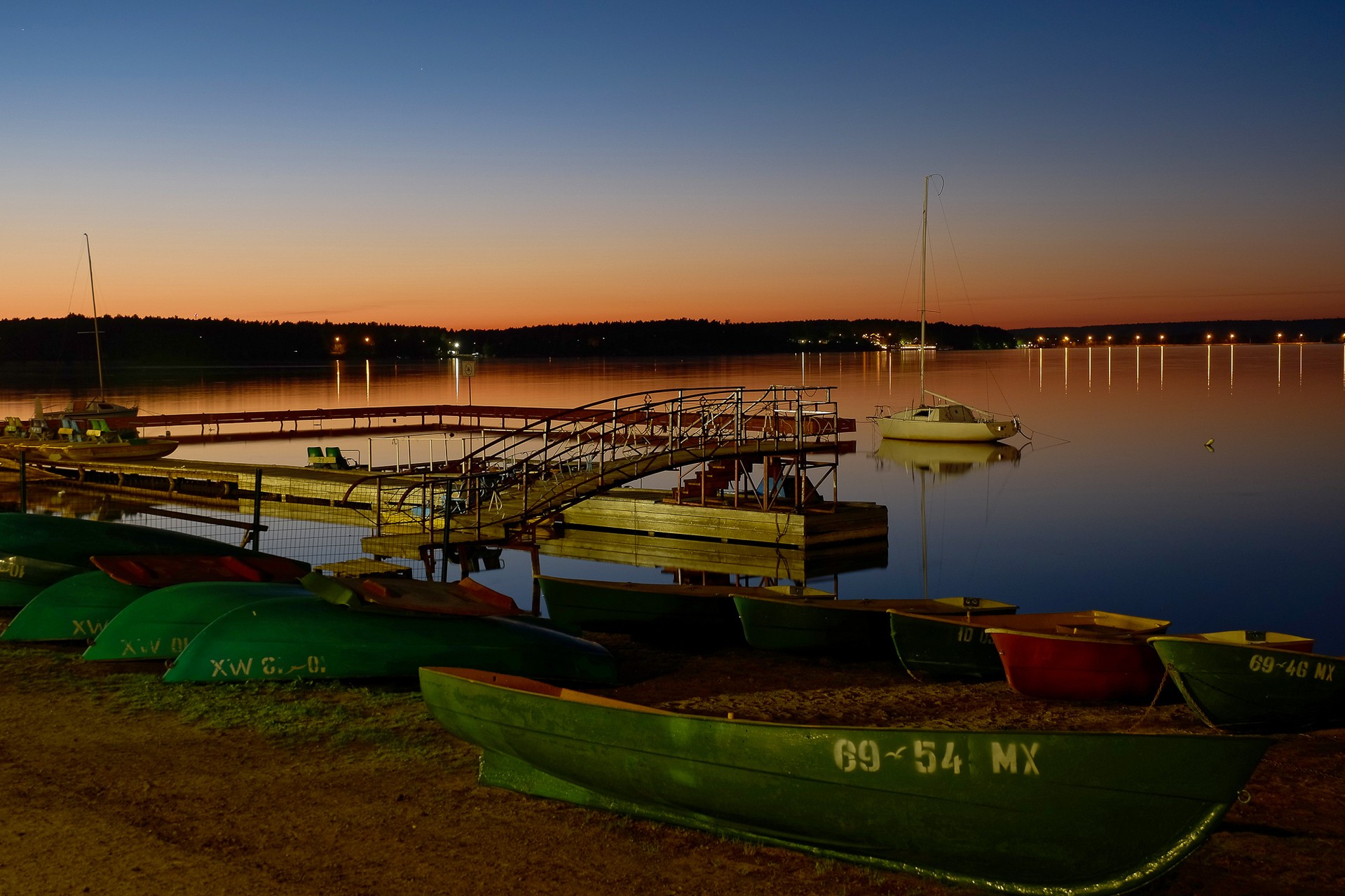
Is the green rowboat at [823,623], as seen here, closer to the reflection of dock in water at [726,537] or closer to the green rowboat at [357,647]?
the green rowboat at [357,647]

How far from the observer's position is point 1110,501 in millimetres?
36781

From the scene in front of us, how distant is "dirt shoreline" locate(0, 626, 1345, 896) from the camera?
657cm

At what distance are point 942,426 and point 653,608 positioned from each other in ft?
142

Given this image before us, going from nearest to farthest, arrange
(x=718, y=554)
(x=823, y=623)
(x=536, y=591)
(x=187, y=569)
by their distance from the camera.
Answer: (x=823, y=623), (x=187, y=569), (x=536, y=591), (x=718, y=554)

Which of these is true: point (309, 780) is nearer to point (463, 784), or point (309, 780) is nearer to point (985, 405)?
point (463, 784)

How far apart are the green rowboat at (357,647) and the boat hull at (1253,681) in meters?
5.64

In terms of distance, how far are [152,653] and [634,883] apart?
23.3ft

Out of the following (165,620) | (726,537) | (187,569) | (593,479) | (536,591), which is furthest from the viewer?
(726,537)

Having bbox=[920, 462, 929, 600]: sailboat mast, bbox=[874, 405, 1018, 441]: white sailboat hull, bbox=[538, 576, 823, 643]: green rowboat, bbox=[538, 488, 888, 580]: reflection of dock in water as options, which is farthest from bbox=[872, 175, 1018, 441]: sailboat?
bbox=[538, 576, 823, 643]: green rowboat

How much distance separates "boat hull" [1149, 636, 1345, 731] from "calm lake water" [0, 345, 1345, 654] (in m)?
8.78

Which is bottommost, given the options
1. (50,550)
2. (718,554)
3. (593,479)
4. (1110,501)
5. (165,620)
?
(1110,501)

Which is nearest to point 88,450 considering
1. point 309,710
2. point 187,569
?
point 187,569

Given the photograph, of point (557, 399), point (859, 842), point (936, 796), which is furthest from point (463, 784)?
point (557, 399)

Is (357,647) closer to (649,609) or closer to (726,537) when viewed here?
→ (649,609)
